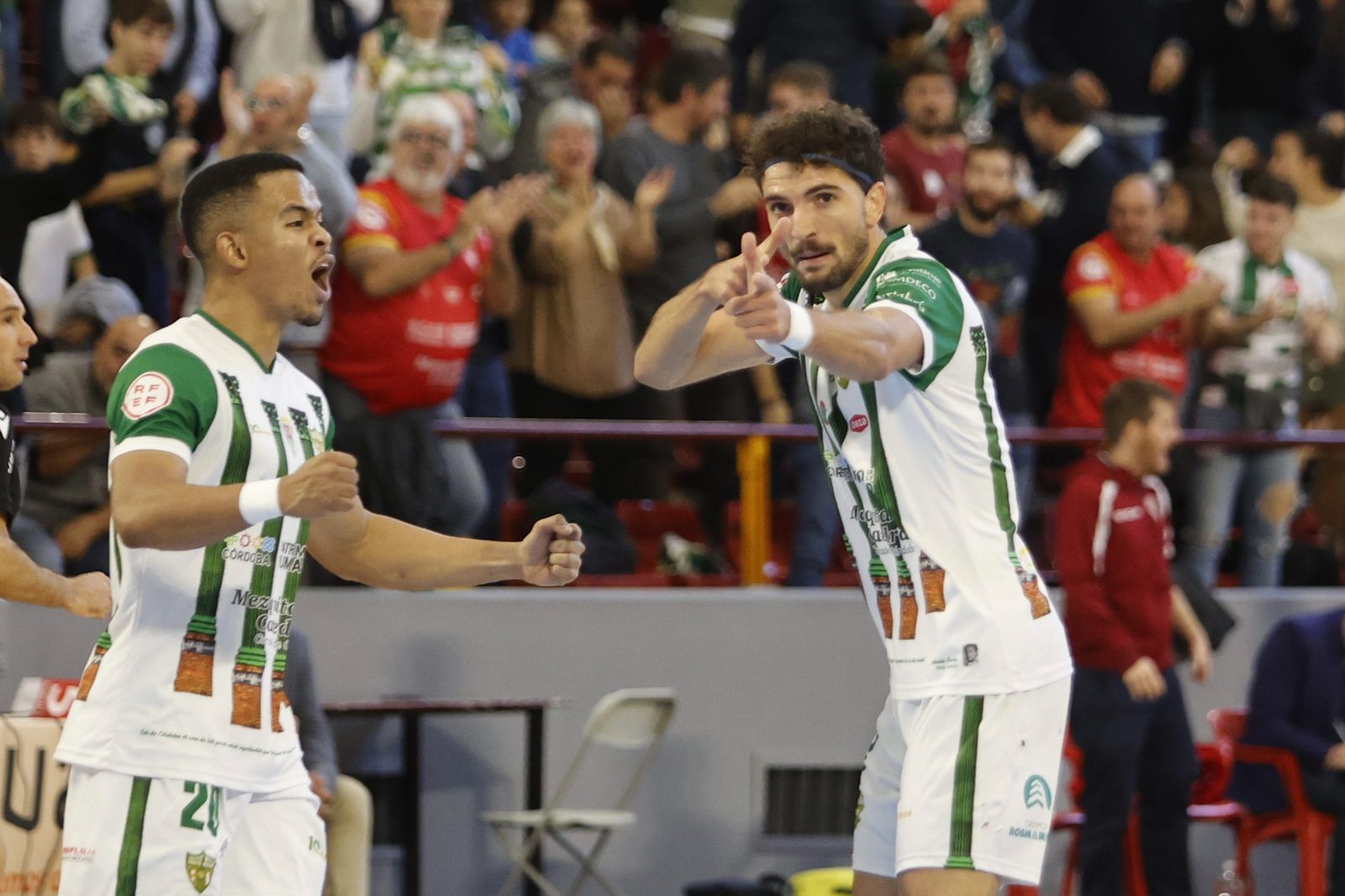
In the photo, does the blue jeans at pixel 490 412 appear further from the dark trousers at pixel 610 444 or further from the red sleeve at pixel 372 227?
the red sleeve at pixel 372 227

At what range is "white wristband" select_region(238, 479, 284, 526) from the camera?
373cm

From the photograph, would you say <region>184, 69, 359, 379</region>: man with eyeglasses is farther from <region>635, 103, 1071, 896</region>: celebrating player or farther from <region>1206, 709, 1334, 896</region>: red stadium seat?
<region>1206, 709, 1334, 896</region>: red stadium seat

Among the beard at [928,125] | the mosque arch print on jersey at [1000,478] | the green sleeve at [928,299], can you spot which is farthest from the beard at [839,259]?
the beard at [928,125]

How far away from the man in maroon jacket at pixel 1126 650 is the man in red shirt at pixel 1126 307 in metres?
1.26

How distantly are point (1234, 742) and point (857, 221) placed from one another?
423 cm

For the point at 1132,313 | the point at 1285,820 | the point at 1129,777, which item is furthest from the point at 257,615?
the point at 1132,313

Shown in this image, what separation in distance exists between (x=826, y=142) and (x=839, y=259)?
270 mm

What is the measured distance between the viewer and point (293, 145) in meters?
7.68

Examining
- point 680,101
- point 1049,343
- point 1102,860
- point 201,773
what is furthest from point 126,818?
point 1049,343

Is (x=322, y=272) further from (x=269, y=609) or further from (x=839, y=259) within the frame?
(x=839, y=259)

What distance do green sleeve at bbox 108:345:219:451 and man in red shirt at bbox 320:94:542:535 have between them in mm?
3757

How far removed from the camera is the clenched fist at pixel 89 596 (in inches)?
174

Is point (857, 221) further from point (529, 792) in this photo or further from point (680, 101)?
point (680, 101)

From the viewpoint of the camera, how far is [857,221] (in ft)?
15.3
